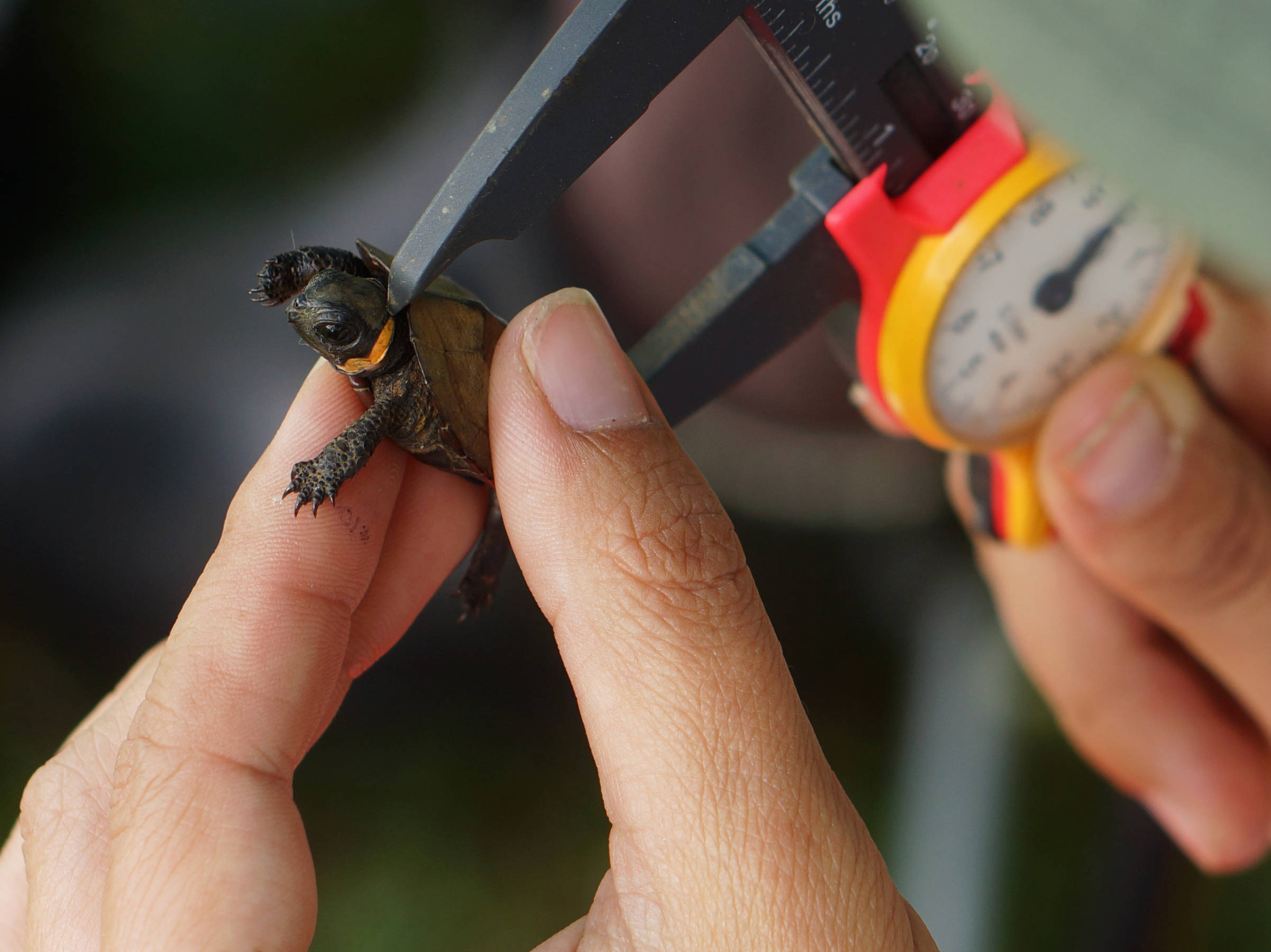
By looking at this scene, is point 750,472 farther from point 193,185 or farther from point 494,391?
point 193,185

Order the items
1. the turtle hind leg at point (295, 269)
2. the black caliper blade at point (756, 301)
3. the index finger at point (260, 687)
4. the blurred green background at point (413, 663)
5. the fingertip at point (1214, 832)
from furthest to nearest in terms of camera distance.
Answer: the fingertip at point (1214, 832), the blurred green background at point (413, 663), the black caliper blade at point (756, 301), the turtle hind leg at point (295, 269), the index finger at point (260, 687)

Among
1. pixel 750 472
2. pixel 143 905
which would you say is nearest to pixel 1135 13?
pixel 143 905

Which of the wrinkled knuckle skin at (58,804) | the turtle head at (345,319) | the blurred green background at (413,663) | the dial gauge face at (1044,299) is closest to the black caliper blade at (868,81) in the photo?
the dial gauge face at (1044,299)

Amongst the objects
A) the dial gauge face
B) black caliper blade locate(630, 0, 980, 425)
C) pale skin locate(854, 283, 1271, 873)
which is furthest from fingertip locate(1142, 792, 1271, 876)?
black caliper blade locate(630, 0, 980, 425)

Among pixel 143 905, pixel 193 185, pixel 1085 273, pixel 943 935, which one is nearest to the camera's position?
pixel 143 905

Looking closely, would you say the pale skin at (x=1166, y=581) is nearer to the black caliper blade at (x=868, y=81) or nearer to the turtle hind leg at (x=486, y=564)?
the black caliper blade at (x=868, y=81)

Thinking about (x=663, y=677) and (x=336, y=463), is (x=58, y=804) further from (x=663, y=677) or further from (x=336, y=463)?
(x=663, y=677)
